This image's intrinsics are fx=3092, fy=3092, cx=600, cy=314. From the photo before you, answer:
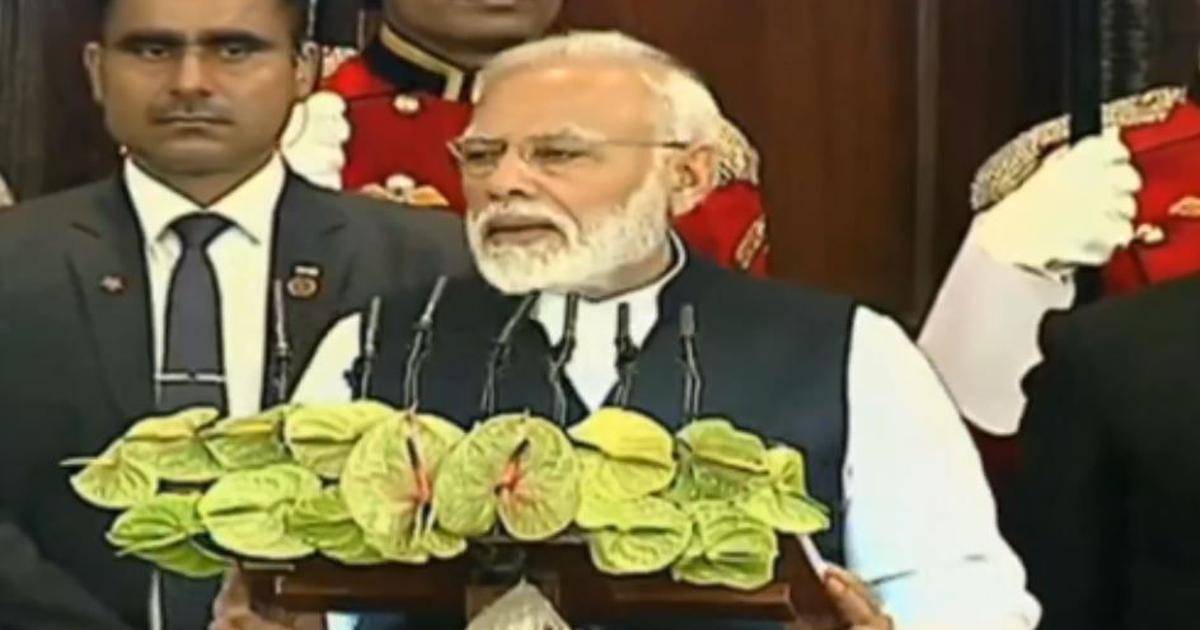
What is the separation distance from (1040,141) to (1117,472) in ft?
2.17

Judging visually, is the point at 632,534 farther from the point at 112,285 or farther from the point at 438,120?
the point at 438,120

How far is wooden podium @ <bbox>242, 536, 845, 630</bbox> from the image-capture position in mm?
1639

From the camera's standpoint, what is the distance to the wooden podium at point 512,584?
164 centimetres

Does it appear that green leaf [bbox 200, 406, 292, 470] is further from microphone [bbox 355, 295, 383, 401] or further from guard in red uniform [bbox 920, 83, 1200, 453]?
guard in red uniform [bbox 920, 83, 1200, 453]

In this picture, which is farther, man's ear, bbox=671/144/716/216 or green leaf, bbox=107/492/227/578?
man's ear, bbox=671/144/716/216

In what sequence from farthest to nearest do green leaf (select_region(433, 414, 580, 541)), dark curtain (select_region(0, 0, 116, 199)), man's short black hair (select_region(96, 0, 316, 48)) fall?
dark curtain (select_region(0, 0, 116, 199)) < man's short black hair (select_region(96, 0, 316, 48)) < green leaf (select_region(433, 414, 580, 541))

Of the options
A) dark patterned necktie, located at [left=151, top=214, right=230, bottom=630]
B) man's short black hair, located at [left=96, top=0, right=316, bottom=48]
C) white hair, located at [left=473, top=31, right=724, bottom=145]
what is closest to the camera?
white hair, located at [left=473, top=31, right=724, bottom=145]

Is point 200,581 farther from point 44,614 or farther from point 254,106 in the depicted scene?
point 254,106

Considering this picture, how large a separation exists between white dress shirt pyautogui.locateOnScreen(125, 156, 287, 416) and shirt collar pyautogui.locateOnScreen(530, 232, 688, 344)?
0.77 feet

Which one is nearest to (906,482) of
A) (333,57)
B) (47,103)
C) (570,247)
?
(570,247)

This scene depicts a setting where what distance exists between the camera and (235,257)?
227 cm

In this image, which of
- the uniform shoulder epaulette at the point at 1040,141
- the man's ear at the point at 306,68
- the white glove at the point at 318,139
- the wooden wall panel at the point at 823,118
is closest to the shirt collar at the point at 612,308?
the man's ear at the point at 306,68

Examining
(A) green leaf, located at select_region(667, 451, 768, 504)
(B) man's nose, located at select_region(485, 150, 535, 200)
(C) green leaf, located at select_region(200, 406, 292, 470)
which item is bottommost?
(A) green leaf, located at select_region(667, 451, 768, 504)

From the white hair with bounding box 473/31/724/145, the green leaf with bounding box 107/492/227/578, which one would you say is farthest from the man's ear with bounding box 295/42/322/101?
the green leaf with bounding box 107/492/227/578
